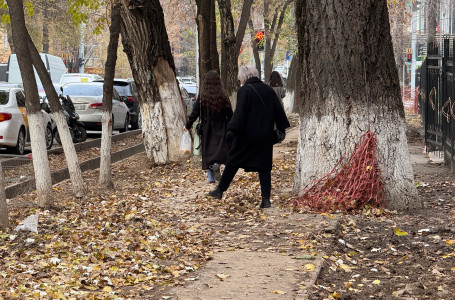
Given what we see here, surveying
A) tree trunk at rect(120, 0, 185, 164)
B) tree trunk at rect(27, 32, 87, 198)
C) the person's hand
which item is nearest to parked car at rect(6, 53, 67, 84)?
tree trunk at rect(120, 0, 185, 164)

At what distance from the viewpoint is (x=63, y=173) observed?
1550 cm

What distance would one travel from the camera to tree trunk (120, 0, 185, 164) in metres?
15.9

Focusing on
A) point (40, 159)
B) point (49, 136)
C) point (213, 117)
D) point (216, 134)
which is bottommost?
point (49, 136)

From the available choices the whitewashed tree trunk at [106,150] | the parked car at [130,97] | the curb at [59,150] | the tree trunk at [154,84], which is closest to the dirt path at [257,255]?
the whitewashed tree trunk at [106,150]

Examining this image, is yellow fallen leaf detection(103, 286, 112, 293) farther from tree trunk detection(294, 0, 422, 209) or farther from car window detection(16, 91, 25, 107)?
car window detection(16, 91, 25, 107)

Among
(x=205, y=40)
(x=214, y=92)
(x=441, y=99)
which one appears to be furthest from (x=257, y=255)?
(x=205, y=40)

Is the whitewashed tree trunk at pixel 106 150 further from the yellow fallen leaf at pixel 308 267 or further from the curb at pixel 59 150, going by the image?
the yellow fallen leaf at pixel 308 267

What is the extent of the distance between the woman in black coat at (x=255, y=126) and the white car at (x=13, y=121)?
9.70m

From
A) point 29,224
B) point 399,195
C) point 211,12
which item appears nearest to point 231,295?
point 29,224

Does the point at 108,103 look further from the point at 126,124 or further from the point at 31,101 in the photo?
the point at 126,124

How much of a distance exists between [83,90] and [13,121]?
769 centimetres

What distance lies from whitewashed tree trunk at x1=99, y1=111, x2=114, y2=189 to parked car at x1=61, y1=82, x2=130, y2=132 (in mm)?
12078

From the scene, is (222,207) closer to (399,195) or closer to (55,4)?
(399,195)

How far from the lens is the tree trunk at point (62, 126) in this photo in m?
11.5
